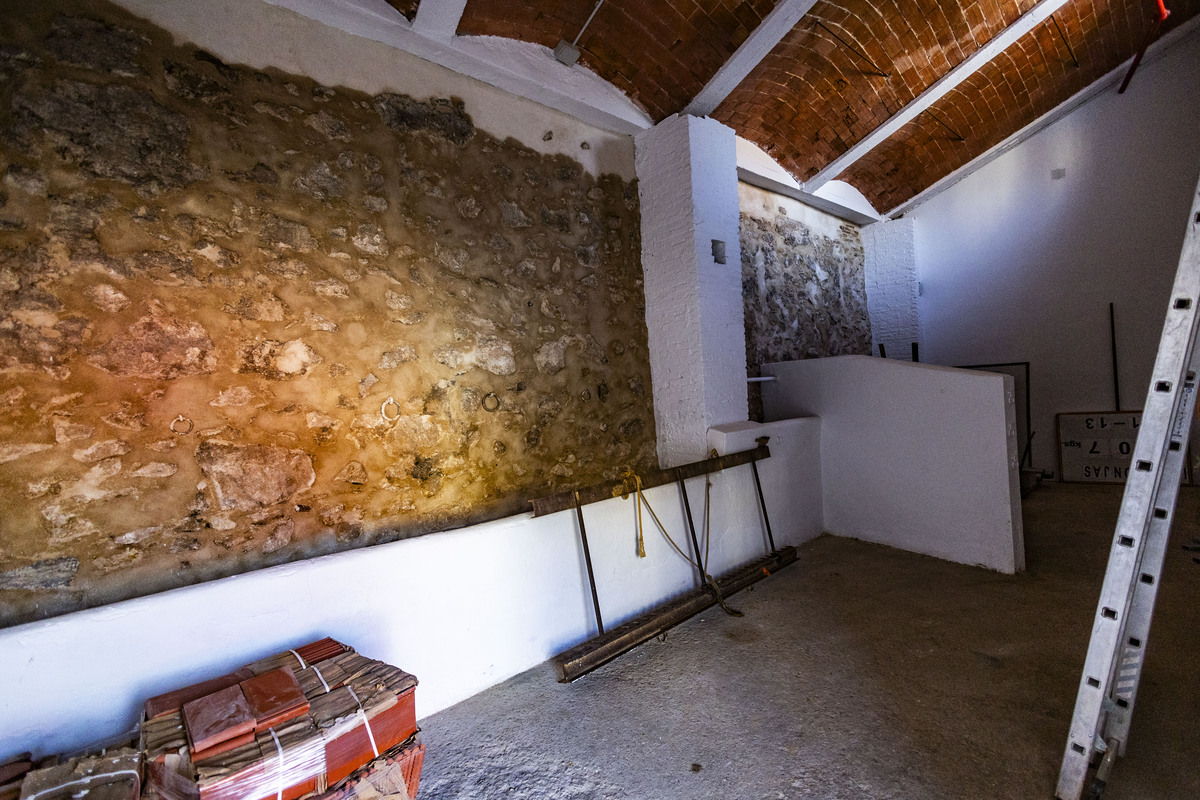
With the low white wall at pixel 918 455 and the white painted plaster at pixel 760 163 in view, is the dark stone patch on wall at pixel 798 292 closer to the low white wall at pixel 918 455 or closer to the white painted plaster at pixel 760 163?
the white painted plaster at pixel 760 163

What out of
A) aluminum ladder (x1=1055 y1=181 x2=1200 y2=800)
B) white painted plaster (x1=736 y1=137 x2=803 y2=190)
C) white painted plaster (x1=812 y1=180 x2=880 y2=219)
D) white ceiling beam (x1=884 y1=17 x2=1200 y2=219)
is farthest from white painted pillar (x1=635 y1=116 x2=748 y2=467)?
white ceiling beam (x1=884 y1=17 x2=1200 y2=219)

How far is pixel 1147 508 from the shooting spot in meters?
1.34

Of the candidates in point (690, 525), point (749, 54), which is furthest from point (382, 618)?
point (749, 54)

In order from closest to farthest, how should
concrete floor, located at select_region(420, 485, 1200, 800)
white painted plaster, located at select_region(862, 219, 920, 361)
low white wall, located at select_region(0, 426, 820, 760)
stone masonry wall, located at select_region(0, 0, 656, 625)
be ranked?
low white wall, located at select_region(0, 426, 820, 760) < concrete floor, located at select_region(420, 485, 1200, 800) < stone masonry wall, located at select_region(0, 0, 656, 625) < white painted plaster, located at select_region(862, 219, 920, 361)

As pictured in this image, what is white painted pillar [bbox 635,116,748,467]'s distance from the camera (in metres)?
3.54

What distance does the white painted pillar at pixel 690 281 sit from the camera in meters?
3.54

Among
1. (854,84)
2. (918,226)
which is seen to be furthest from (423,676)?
(918,226)

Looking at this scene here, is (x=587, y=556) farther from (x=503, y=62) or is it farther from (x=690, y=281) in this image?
(x=503, y=62)

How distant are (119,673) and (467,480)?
4.93 ft

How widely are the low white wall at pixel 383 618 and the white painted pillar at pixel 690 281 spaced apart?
0.75 metres

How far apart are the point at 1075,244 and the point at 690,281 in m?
4.37

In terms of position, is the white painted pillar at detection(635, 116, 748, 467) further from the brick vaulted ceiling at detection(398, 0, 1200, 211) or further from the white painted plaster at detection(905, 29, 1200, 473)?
the white painted plaster at detection(905, 29, 1200, 473)

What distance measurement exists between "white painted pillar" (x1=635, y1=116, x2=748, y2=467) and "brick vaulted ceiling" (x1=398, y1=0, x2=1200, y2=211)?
330mm

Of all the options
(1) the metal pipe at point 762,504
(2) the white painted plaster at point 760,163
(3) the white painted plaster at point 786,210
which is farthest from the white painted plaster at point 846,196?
(1) the metal pipe at point 762,504
